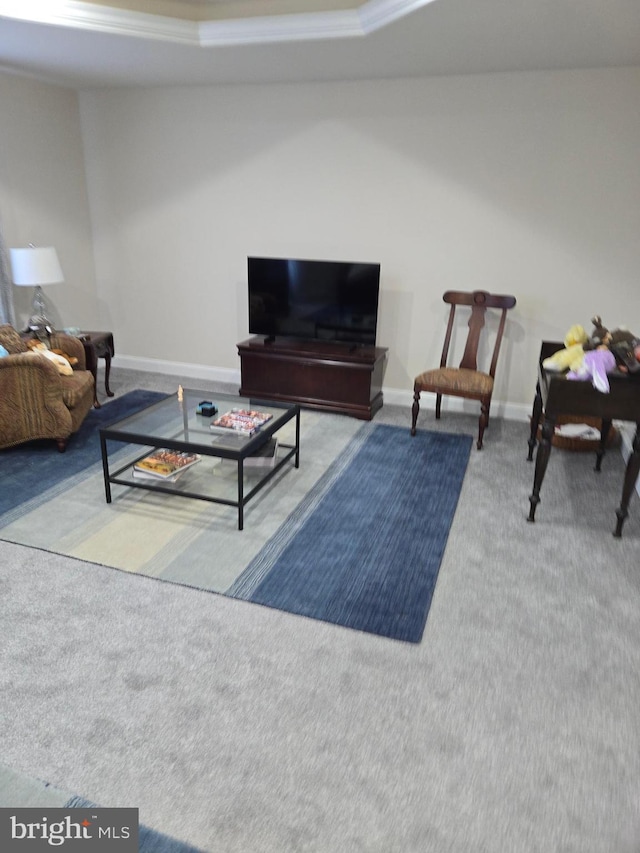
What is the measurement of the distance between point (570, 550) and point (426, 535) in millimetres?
699

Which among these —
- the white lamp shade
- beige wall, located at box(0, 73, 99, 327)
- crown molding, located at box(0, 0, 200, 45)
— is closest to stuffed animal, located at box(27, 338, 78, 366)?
the white lamp shade

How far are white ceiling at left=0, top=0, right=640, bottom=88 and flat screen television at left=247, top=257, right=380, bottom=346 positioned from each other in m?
1.34

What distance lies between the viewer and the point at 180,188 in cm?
514

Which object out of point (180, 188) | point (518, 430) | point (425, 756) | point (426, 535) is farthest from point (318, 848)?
point (180, 188)

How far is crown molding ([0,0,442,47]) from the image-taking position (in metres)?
3.11

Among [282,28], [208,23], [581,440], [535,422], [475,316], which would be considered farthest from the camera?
[475,316]

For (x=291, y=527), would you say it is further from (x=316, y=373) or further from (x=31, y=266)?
(x=31, y=266)

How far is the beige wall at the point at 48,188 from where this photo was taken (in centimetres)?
460

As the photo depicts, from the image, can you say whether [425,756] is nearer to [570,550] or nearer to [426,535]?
[426,535]

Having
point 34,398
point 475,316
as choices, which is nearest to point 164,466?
A: point 34,398

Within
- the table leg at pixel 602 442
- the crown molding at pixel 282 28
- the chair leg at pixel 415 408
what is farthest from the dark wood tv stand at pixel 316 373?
the crown molding at pixel 282 28

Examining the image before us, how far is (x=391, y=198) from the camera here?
15.0 feet

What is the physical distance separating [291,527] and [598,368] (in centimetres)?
169

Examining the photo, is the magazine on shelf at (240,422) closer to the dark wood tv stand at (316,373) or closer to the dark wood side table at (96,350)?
the dark wood tv stand at (316,373)
